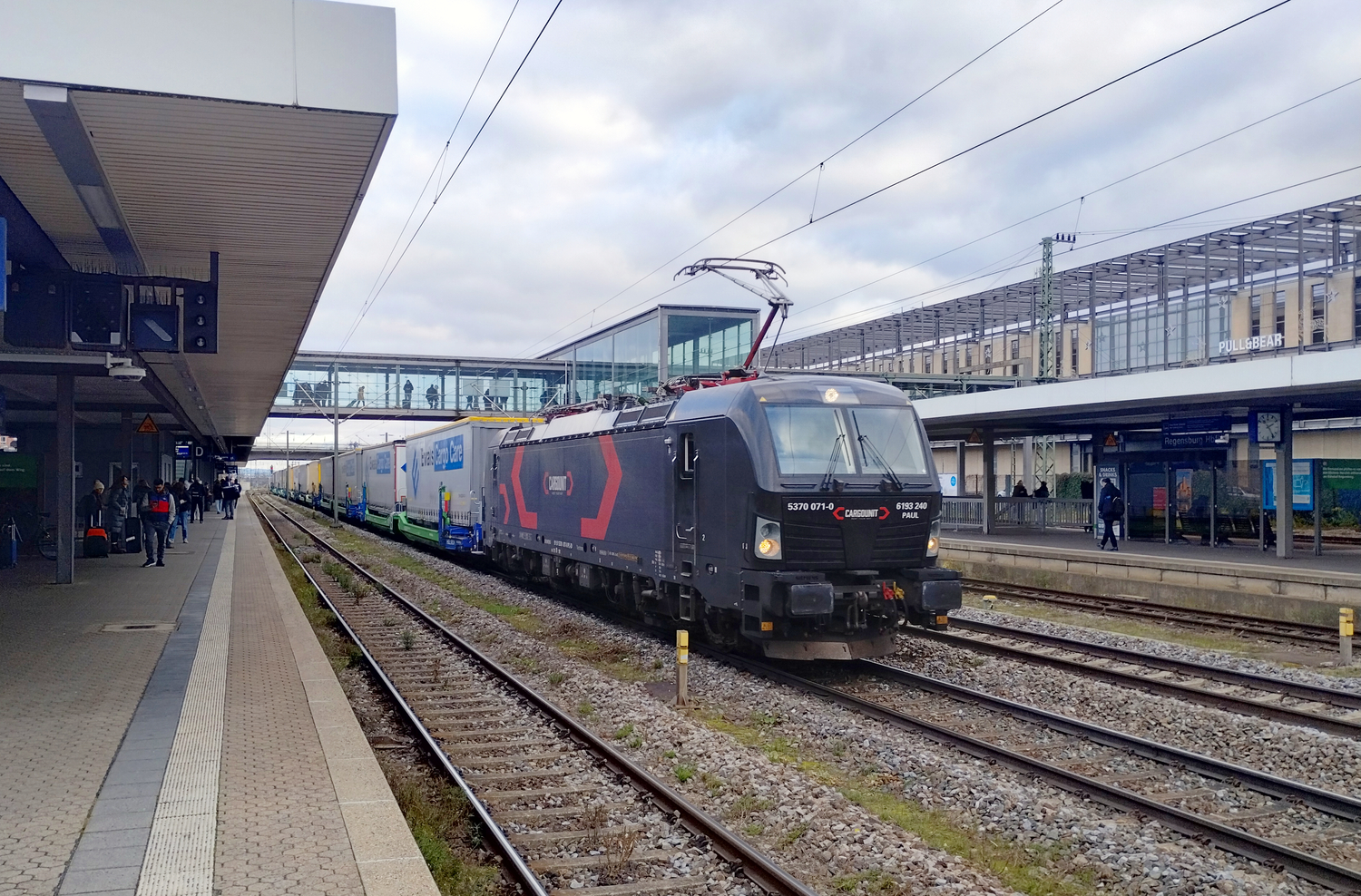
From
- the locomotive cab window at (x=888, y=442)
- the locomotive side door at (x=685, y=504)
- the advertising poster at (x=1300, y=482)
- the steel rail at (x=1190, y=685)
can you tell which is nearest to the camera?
the steel rail at (x=1190, y=685)

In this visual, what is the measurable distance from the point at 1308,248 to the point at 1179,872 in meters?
30.0

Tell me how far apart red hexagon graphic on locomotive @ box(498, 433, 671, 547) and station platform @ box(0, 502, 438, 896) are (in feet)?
13.2

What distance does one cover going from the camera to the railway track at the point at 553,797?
18.2ft

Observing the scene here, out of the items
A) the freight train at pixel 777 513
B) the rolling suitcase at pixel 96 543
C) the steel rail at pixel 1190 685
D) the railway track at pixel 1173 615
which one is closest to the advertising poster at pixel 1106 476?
the railway track at pixel 1173 615

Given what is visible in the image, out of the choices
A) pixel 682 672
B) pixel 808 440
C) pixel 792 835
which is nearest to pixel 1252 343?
pixel 808 440

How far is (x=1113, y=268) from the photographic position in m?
35.5

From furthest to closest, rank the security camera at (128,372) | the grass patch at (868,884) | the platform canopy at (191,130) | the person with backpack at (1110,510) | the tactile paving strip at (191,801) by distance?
the person with backpack at (1110,510), the security camera at (128,372), the platform canopy at (191,130), the grass patch at (868,884), the tactile paving strip at (191,801)

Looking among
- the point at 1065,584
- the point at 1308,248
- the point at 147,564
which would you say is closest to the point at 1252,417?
the point at 1065,584

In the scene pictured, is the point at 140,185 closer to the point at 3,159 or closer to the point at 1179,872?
the point at 3,159

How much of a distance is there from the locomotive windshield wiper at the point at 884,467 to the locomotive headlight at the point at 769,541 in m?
1.28

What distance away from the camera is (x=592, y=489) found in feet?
49.1

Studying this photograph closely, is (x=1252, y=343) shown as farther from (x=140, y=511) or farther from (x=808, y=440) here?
(x=140, y=511)

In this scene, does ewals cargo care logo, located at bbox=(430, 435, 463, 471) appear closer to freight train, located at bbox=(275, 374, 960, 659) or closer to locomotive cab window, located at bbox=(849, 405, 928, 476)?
freight train, located at bbox=(275, 374, 960, 659)

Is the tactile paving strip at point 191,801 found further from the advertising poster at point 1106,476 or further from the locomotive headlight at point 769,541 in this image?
the advertising poster at point 1106,476
